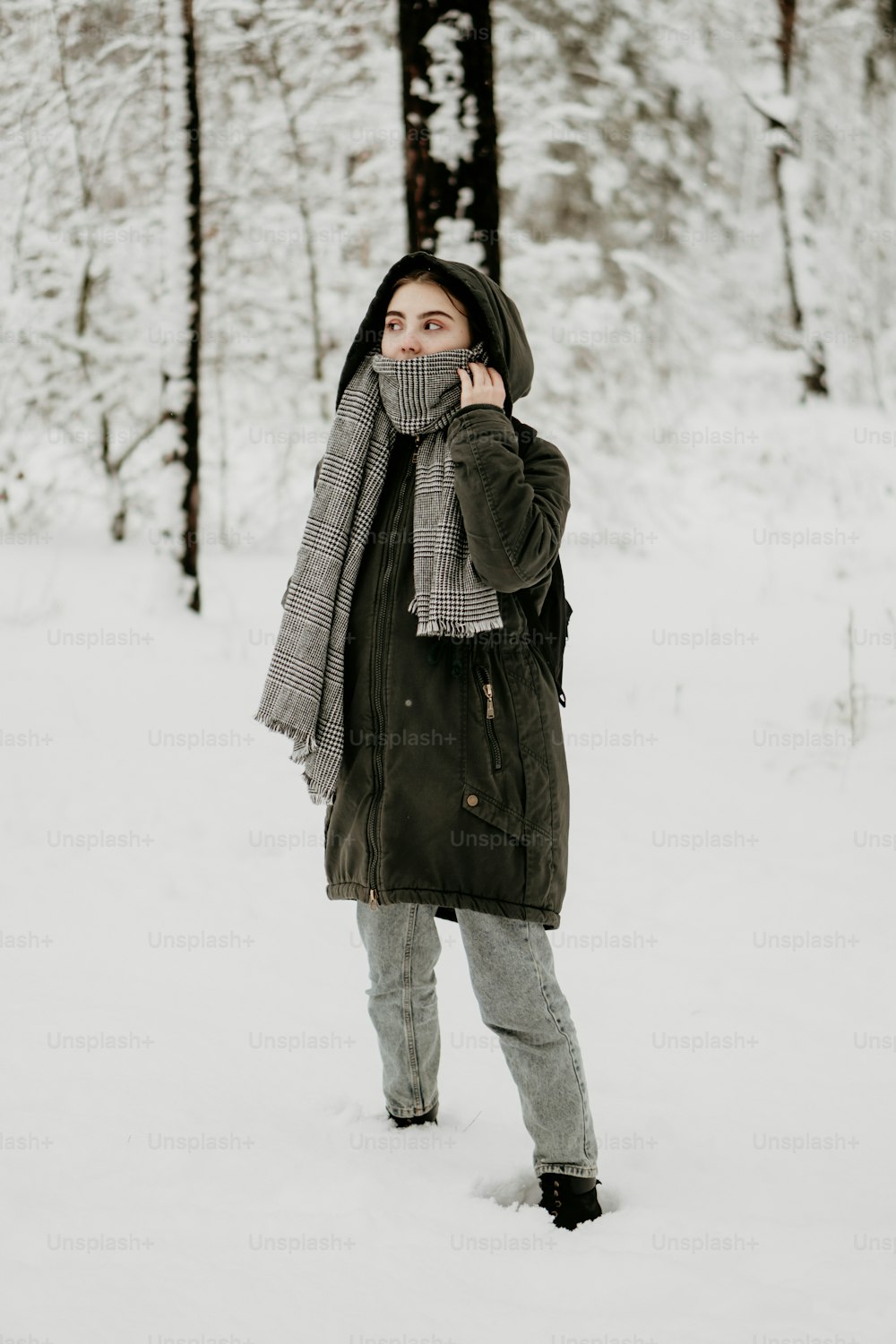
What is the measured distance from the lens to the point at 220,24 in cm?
852

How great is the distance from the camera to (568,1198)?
2.34 meters

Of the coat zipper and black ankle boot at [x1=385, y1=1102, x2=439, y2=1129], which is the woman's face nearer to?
the coat zipper

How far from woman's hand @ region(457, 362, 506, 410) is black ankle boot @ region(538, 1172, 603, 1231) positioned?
1.58 m

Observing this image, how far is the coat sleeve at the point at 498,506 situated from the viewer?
213cm

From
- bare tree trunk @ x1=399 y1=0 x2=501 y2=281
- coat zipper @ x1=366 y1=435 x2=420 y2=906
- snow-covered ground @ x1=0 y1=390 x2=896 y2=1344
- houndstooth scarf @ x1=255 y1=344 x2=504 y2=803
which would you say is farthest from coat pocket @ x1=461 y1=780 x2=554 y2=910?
bare tree trunk @ x1=399 y1=0 x2=501 y2=281

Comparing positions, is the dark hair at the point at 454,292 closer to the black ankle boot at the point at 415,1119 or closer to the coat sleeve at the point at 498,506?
the coat sleeve at the point at 498,506

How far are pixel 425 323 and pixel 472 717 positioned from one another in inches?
31.9

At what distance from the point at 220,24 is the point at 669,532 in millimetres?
5425

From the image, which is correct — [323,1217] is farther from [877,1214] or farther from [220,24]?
[220,24]

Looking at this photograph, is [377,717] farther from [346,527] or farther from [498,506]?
[498,506]

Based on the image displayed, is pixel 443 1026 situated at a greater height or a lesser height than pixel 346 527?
lesser

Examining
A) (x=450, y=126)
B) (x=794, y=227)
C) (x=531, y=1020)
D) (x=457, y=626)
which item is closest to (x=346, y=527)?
(x=457, y=626)

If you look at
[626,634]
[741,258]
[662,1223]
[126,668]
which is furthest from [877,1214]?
[741,258]

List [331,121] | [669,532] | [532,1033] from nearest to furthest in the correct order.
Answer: [532,1033], [331,121], [669,532]
